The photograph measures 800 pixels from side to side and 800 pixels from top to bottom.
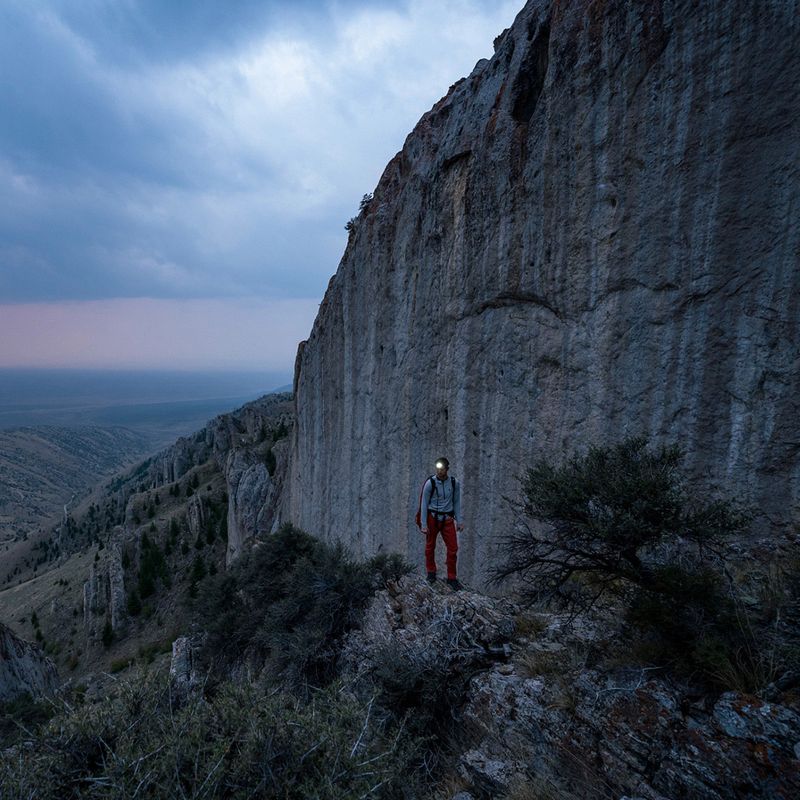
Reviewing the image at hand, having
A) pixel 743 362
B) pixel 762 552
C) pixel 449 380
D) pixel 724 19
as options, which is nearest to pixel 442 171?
pixel 449 380

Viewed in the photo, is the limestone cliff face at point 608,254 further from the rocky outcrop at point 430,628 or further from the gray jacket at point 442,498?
the rocky outcrop at point 430,628

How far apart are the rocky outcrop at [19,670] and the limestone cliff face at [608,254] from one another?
17378 mm

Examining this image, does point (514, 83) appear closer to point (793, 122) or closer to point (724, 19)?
point (724, 19)

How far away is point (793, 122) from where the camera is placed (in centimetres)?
640

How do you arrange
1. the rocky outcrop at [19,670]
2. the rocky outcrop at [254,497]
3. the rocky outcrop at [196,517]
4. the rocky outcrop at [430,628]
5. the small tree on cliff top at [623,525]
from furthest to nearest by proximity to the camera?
the rocky outcrop at [196,517]
the rocky outcrop at [254,497]
the rocky outcrop at [19,670]
the rocky outcrop at [430,628]
the small tree on cliff top at [623,525]

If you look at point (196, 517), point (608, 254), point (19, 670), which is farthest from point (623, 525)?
→ point (196, 517)

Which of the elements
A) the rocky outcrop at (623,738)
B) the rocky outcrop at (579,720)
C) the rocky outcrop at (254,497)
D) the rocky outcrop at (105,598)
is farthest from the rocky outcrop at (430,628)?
the rocky outcrop at (105,598)

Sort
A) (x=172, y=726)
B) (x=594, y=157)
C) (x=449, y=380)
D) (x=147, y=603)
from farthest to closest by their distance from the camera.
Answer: (x=147, y=603) → (x=449, y=380) → (x=594, y=157) → (x=172, y=726)

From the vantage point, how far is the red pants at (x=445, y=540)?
7406 millimetres

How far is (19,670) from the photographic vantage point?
18594 millimetres

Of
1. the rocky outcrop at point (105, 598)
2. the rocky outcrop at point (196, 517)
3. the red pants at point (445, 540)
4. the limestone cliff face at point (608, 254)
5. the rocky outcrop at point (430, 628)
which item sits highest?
the limestone cliff face at point (608, 254)

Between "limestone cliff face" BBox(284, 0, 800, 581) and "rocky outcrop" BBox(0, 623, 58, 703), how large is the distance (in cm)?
1738

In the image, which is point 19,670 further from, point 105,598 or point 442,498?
point 105,598

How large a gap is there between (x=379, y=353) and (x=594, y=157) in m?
8.57
